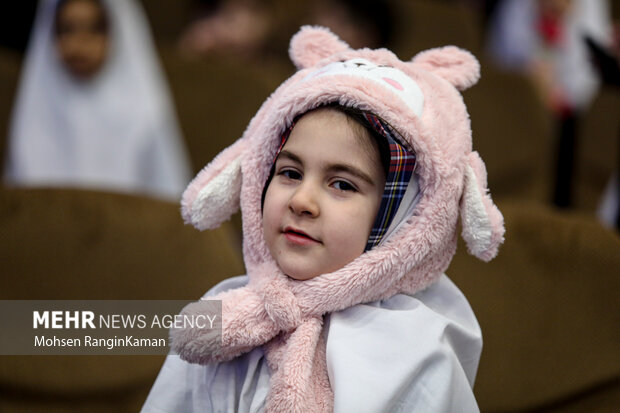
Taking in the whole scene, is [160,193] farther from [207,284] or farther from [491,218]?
[491,218]

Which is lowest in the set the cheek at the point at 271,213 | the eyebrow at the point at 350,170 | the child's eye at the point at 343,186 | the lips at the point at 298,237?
the lips at the point at 298,237

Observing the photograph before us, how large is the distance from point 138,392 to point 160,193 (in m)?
0.99

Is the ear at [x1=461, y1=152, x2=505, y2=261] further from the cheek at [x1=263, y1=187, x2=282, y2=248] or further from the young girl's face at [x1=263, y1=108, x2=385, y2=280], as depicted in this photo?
the cheek at [x1=263, y1=187, x2=282, y2=248]

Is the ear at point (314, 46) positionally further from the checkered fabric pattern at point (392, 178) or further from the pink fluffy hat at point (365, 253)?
the checkered fabric pattern at point (392, 178)

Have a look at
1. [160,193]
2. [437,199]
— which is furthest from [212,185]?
[160,193]

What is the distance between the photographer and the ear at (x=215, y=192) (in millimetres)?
824

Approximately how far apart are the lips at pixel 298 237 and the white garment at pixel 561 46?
174cm

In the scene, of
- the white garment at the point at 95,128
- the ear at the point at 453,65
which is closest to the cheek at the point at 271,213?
the ear at the point at 453,65

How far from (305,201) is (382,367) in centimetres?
18

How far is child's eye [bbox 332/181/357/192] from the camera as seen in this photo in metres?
0.77

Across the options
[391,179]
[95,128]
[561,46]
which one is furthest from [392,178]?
[561,46]

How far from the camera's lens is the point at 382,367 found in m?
0.75

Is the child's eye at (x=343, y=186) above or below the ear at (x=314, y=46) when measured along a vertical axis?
below

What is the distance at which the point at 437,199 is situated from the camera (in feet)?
2.52
